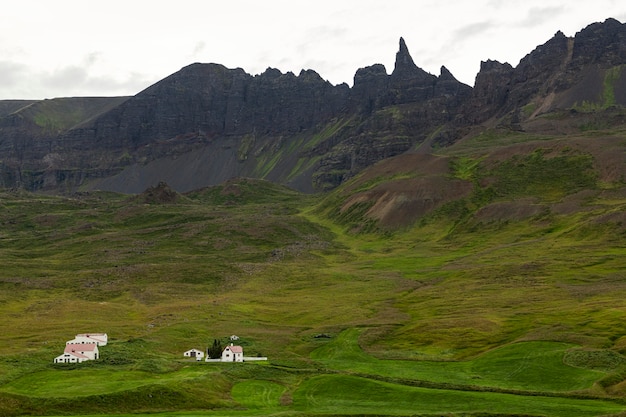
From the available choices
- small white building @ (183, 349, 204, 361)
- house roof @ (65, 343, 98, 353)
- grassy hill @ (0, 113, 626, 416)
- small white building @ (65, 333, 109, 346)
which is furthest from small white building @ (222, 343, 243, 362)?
small white building @ (65, 333, 109, 346)

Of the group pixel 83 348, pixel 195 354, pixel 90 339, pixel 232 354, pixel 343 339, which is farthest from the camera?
pixel 343 339

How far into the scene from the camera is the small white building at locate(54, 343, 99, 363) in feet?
294

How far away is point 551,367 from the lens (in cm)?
8138

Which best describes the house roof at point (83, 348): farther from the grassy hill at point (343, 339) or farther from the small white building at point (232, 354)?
the small white building at point (232, 354)

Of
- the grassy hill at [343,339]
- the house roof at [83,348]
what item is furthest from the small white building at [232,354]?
the house roof at [83,348]

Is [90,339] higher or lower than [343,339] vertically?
higher

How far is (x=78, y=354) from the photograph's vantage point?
89.8 m

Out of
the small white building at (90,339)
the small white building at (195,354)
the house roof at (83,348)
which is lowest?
the small white building at (195,354)

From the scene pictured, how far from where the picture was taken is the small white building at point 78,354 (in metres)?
89.5

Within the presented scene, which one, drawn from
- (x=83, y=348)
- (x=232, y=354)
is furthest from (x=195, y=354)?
(x=83, y=348)

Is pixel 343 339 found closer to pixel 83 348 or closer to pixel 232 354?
pixel 232 354

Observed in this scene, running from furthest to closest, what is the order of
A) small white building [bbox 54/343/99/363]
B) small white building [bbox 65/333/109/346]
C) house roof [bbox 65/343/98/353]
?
small white building [bbox 65/333/109/346], house roof [bbox 65/343/98/353], small white building [bbox 54/343/99/363]

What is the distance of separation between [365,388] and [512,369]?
20367mm

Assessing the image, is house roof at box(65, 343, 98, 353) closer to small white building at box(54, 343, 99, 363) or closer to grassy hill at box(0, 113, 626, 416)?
small white building at box(54, 343, 99, 363)
